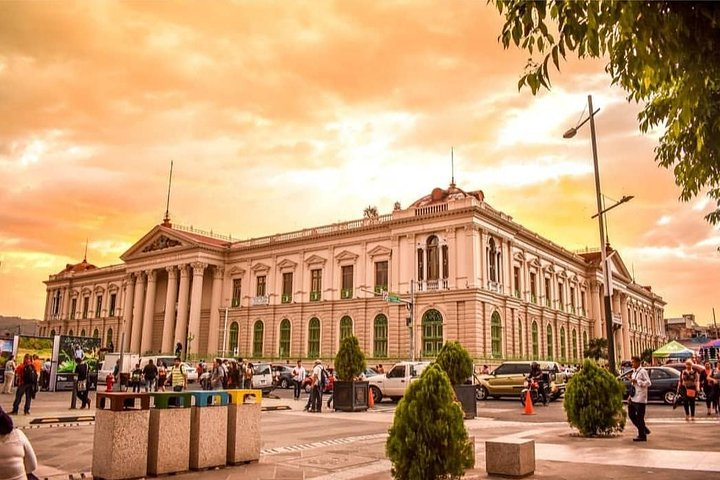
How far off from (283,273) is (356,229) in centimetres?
928

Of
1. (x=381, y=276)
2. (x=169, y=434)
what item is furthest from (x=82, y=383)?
(x=381, y=276)

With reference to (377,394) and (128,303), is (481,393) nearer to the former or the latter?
(377,394)

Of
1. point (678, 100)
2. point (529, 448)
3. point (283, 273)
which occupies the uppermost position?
point (283, 273)

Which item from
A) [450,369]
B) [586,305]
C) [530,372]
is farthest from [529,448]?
[586,305]

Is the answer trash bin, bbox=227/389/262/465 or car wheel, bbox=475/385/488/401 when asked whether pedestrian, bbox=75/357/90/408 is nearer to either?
trash bin, bbox=227/389/262/465

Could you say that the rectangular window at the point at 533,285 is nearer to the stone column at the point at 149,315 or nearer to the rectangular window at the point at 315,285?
the rectangular window at the point at 315,285

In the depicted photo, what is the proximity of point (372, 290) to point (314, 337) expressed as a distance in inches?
291

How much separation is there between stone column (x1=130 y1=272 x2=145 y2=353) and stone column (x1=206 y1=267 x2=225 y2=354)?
30.0 ft

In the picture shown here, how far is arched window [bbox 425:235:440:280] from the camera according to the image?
42781 mm

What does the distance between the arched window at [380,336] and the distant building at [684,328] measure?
97959 mm

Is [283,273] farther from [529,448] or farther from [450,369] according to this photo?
[529,448]

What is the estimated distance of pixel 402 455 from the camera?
714 centimetres

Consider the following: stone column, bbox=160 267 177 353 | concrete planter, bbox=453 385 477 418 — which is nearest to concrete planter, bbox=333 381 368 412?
concrete planter, bbox=453 385 477 418

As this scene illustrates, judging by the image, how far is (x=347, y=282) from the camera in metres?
48.2
